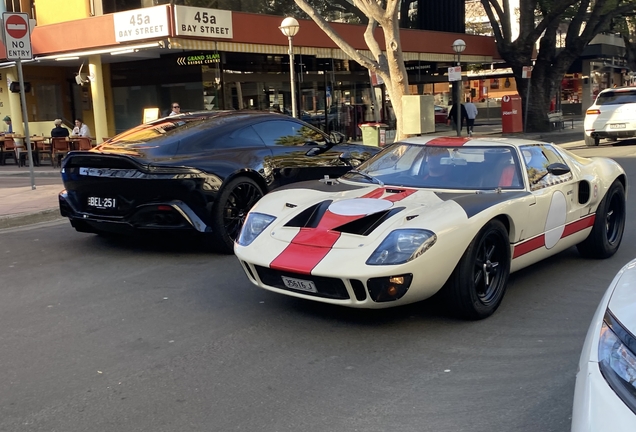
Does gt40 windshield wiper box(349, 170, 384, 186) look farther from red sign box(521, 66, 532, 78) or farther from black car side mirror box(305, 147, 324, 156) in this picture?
red sign box(521, 66, 532, 78)

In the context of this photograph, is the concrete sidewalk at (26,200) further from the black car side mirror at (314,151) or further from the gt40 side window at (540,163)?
the gt40 side window at (540,163)

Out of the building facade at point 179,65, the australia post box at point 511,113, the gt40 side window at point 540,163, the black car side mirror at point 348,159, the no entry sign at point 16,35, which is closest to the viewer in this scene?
the gt40 side window at point 540,163

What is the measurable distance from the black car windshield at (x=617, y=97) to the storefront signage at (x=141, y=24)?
13.2m

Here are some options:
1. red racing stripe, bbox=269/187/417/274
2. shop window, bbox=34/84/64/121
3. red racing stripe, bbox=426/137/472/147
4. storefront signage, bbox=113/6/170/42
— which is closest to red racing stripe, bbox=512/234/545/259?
red racing stripe, bbox=426/137/472/147

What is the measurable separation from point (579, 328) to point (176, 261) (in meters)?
4.01

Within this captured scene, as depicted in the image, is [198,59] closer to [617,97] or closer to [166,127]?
[166,127]

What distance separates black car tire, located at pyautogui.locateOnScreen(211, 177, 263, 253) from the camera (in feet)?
22.9

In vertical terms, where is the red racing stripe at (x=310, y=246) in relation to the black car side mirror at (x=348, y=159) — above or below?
below

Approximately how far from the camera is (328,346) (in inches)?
177

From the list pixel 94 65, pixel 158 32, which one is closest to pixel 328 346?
pixel 158 32

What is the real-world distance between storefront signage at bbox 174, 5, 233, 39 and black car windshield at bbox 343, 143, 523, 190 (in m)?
11.8

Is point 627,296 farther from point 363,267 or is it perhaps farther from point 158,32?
point 158,32

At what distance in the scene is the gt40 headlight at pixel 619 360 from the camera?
206cm

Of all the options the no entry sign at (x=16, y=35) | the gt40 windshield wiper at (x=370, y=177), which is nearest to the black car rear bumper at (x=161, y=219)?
the gt40 windshield wiper at (x=370, y=177)
